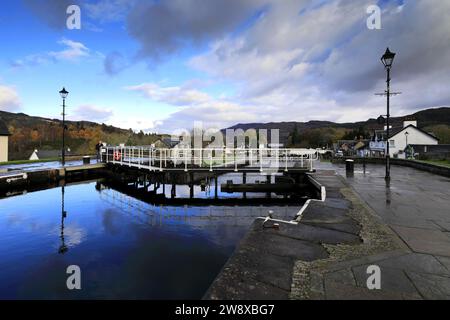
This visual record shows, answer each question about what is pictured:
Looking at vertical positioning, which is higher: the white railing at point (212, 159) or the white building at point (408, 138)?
the white building at point (408, 138)

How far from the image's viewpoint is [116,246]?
25.6ft

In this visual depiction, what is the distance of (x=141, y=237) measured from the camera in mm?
8625

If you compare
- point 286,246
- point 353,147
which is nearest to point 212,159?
point 286,246

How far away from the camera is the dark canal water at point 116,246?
552 centimetres

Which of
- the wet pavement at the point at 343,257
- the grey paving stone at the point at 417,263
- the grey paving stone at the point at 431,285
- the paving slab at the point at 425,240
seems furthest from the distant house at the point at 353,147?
the grey paving stone at the point at 431,285

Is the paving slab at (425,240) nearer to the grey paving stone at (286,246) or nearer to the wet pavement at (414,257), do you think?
the wet pavement at (414,257)

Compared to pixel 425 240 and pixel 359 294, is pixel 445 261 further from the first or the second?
pixel 359 294

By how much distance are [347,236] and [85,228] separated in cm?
831

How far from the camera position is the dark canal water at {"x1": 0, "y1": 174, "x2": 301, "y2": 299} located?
5.52m

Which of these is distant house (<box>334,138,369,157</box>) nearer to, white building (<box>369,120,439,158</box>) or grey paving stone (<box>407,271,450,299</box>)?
white building (<box>369,120,439,158</box>)

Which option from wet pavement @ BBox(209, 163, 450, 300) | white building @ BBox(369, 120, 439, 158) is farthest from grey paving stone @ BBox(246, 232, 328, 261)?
white building @ BBox(369, 120, 439, 158)

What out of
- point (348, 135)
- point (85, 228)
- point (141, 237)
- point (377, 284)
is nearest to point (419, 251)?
point (377, 284)

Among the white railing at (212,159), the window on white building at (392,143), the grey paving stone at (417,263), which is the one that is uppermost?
the window on white building at (392,143)
